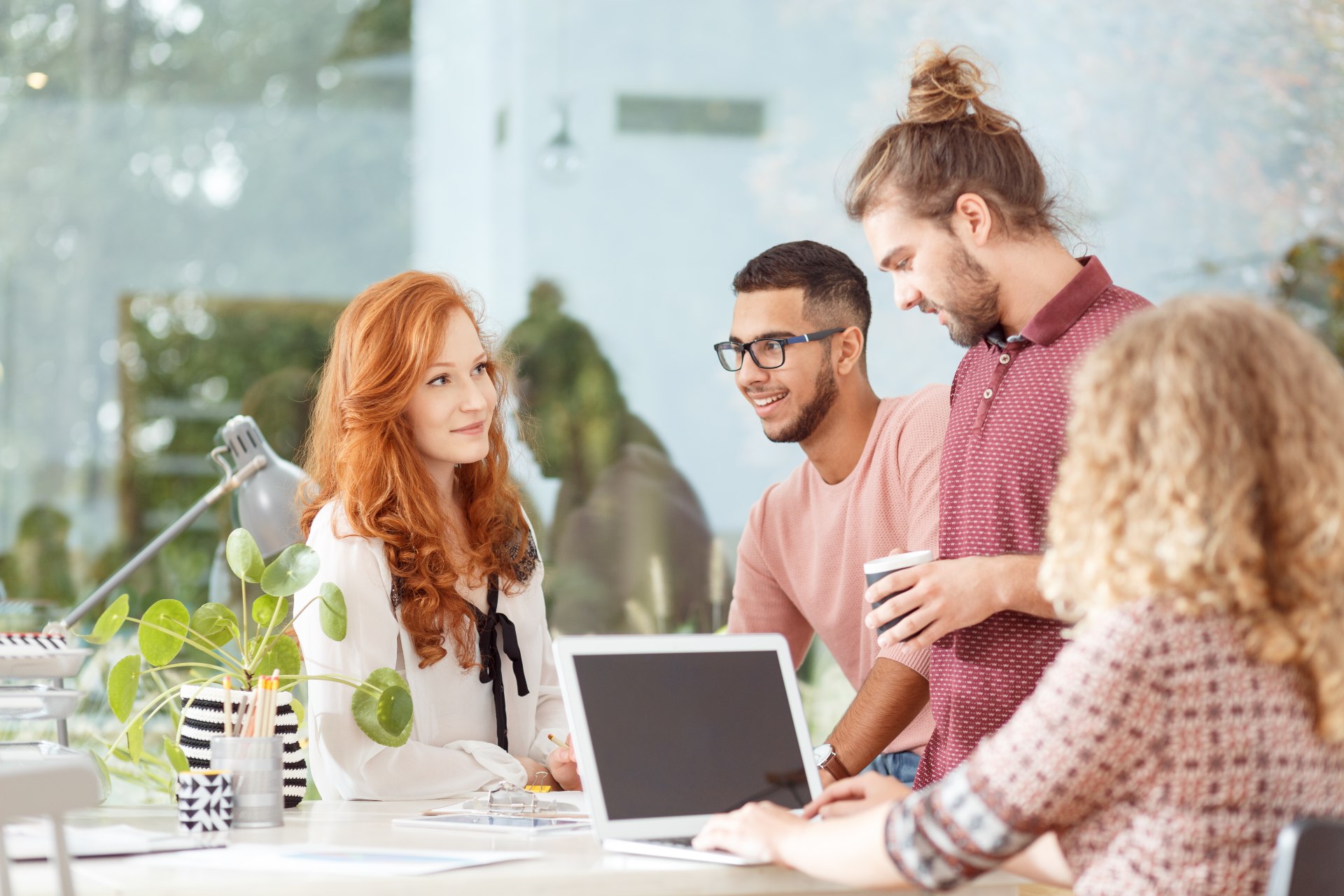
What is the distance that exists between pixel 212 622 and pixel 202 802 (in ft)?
1.00

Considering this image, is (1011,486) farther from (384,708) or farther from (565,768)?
(384,708)

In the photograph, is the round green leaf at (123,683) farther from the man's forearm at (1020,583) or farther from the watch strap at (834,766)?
the man's forearm at (1020,583)

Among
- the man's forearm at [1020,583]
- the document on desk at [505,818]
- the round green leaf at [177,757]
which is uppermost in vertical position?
the man's forearm at [1020,583]

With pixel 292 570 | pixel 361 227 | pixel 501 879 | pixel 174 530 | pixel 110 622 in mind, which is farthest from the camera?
pixel 361 227

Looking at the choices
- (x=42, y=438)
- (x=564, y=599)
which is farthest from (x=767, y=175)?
(x=42, y=438)

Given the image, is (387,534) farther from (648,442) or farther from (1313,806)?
(648,442)

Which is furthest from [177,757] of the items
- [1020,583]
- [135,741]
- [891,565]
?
[1020,583]

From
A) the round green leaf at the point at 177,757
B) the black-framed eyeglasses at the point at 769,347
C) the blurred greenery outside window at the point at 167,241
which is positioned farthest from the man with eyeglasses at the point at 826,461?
the blurred greenery outside window at the point at 167,241

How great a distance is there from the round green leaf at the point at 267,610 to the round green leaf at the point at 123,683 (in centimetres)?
17

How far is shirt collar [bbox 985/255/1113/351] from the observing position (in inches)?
78.8

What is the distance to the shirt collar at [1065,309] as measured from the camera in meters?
2.00

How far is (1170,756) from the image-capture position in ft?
3.85

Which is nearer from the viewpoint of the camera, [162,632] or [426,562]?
[162,632]

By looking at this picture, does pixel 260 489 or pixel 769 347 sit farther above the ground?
pixel 769 347
